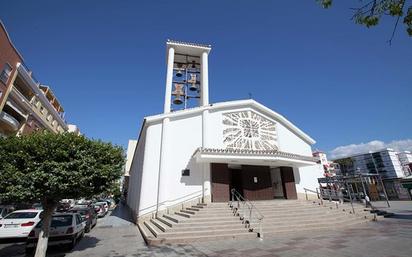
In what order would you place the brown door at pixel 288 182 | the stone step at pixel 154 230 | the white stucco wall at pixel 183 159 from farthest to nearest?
the brown door at pixel 288 182
the white stucco wall at pixel 183 159
the stone step at pixel 154 230

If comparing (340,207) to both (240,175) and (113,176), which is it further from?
(113,176)

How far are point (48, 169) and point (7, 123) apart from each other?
18854 mm

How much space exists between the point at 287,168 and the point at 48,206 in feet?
52.4

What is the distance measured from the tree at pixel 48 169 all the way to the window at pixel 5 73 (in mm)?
15832

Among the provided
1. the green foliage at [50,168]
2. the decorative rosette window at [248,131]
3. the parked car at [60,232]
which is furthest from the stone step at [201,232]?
the decorative rosette window at [248,131]

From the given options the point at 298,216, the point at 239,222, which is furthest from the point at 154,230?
the point at 298,216

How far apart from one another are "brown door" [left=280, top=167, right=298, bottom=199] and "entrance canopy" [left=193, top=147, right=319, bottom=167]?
1.56 meters

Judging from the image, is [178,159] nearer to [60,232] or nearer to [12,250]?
[60,232]

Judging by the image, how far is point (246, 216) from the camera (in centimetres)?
1188

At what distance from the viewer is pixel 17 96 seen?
Answer: 22016 millimetres

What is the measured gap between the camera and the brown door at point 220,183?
15.4 m

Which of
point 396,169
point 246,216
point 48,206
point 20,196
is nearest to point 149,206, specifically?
point 246,216

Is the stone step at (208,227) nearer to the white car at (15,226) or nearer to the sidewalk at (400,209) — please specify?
the white car at (15,226)

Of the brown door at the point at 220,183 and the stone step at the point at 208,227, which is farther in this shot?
the brown door at the point at 220,183
